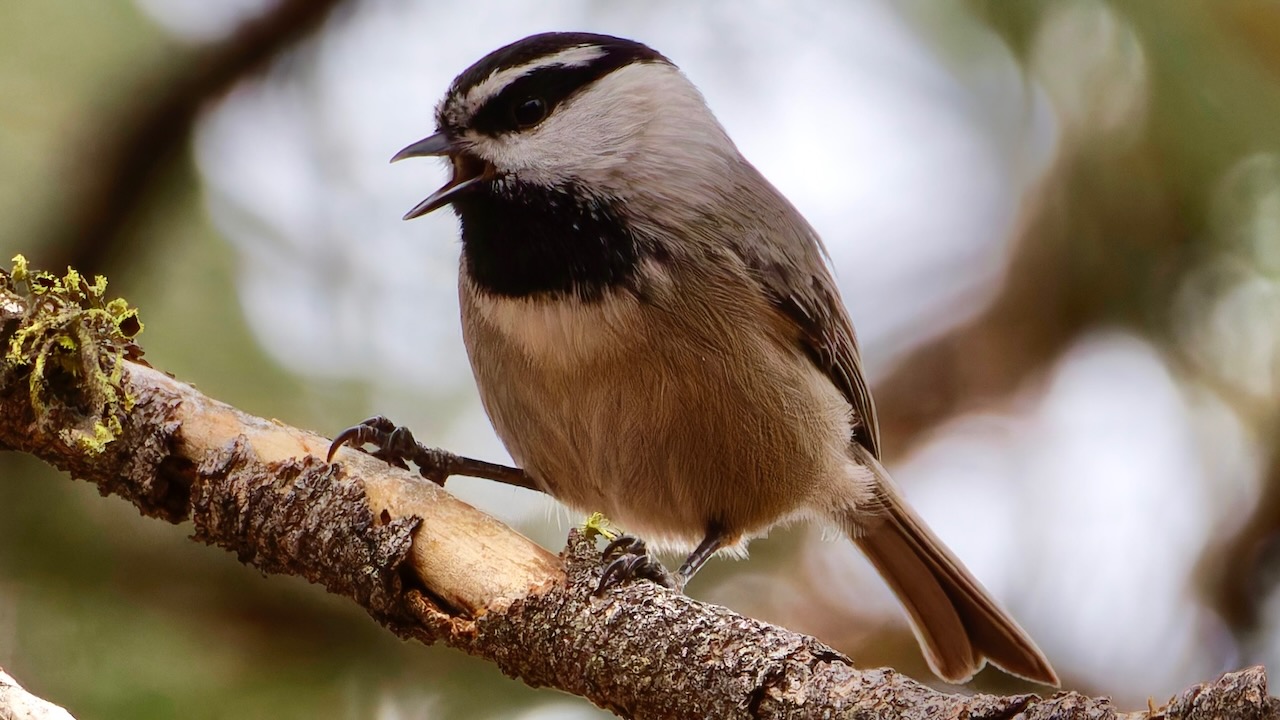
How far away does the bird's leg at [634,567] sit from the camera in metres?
1.69

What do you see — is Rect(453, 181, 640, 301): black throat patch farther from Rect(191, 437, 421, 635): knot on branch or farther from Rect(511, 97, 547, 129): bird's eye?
Rect(191, 437, 421, 635): knot on branch

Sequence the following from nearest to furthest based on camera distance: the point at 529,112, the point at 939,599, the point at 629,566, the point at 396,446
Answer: the point at 629,566, the point at 396,446, the point at 529,112, the point at 939,599

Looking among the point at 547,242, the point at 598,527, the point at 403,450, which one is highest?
the point at 547,242

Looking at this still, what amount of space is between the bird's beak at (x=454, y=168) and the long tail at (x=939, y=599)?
1162 mm

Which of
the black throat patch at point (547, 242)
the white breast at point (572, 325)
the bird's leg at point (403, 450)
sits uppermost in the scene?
the black throat patch at point (547, 242)

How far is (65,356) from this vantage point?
5.90 ft

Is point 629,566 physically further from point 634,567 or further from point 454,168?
point 454,168

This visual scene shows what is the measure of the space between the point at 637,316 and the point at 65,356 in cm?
101

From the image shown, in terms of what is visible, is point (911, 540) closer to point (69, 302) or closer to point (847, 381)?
point (847, 381)

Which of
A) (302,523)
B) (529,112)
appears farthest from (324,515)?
(529,112)

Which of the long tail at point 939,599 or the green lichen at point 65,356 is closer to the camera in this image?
the green lichen at point 65,356

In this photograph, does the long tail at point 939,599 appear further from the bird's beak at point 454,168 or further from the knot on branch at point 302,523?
the knot on branch at point 302,523

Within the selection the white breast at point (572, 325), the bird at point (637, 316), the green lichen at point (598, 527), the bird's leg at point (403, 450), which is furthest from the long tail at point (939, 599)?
the bird's leg at point (403, 450)

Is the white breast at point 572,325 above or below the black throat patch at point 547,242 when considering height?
below
